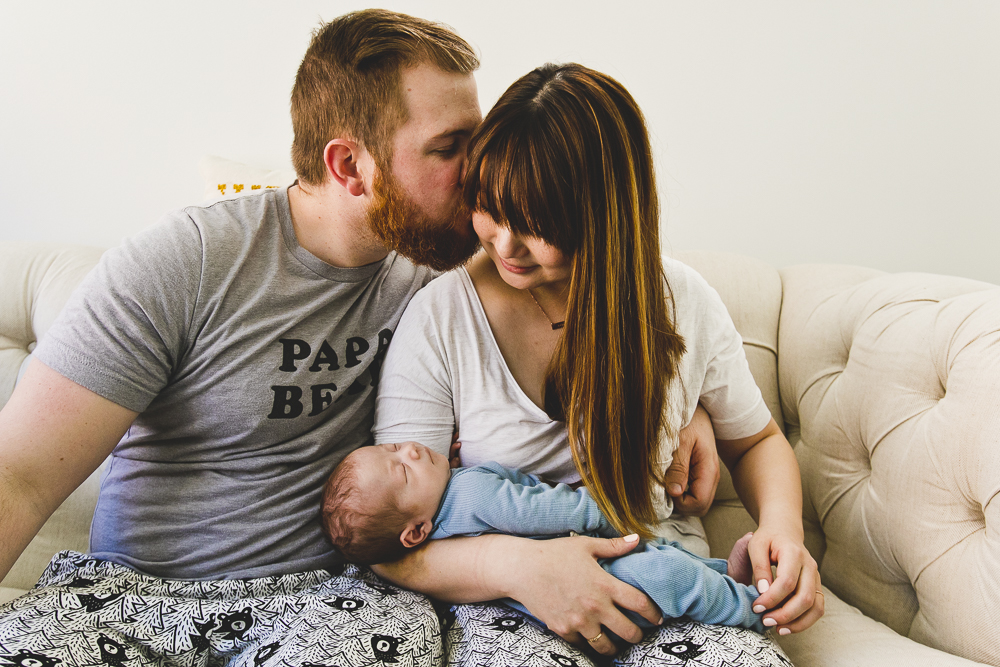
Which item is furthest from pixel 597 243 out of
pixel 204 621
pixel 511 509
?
pixel 204 621

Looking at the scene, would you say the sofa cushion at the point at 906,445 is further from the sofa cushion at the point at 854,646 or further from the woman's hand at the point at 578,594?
the woman's hand at the point at 578,594

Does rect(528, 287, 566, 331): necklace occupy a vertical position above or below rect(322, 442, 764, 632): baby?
above

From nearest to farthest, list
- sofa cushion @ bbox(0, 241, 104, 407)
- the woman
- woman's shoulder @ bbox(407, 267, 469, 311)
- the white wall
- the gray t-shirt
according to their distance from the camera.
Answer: the woman, the gray t-shirt, woman's shoulder @ bbox(407, 267, 469, 311), sofa cushion @ bbox(0, 241, 104, 407), the white wall

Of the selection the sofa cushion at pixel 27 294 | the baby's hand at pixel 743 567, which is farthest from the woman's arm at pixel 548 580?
the sofa cushion at pixel 27 294

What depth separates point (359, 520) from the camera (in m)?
1.10

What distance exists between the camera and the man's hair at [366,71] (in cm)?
120

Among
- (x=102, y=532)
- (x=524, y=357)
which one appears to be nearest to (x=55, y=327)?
(x=102, y=532)

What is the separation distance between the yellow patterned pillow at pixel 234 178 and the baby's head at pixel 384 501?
94 cm

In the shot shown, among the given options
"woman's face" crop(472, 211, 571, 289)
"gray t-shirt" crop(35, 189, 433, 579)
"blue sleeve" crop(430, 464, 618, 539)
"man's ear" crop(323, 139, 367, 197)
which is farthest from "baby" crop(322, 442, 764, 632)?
Answer: "man's ear" crop(323, 139, 367, 197)

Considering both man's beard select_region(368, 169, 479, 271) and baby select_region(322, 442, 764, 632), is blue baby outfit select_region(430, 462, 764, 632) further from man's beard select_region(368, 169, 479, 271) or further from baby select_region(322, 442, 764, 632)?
A: man's beard select_region(368, 169, 479, 271)

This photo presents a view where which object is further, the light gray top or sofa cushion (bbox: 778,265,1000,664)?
the light gray top

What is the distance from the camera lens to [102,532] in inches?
46.6

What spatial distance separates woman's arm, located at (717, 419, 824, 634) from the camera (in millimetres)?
1016

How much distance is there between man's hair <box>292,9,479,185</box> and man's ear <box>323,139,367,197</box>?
0.02 m
